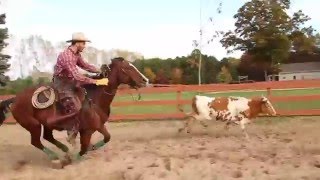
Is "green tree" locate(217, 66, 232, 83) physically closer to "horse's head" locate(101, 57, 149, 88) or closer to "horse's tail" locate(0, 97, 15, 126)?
"horse's head" locate(101, 57, 149, 88)

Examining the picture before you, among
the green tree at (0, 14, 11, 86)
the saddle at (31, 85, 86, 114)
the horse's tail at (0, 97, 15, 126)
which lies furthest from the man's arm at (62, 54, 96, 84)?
the green tree at (0, 14, 11, 86)

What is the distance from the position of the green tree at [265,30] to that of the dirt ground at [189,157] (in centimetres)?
3173

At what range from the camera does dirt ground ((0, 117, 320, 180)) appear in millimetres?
6453

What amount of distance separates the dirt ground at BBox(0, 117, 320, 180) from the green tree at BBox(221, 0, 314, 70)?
31730mm

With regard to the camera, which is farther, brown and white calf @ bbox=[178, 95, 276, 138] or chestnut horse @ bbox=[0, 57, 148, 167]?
brown and white calf @ bbox=[178, 95, 276, 138]

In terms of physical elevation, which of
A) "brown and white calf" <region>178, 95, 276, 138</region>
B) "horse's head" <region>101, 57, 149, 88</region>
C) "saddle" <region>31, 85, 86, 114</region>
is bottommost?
"brown and white calf" <region>178, 95, 276, 138</region>

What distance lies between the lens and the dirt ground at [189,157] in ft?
21.2

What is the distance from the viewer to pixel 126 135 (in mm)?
12203

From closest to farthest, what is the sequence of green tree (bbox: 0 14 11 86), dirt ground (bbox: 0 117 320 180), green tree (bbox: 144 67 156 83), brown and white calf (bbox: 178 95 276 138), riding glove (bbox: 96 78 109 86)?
dirt ground (bbox: 0 117 320 180), riding glove (bbox: 96 78 109 86), brown and white calf (bbox: 178 95 276 138), green tree (bbox: 0 14 11 86), green tree (bbox: 144 67 156 83)

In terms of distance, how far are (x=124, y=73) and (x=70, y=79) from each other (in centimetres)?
86

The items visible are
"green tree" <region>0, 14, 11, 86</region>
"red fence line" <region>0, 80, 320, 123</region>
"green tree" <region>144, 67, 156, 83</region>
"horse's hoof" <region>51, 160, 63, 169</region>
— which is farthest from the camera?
"green tree" <region>144, 67, 156, 83</region>

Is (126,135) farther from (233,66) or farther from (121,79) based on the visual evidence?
(233,66)

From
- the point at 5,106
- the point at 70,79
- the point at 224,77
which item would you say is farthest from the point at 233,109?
the point at 224,77

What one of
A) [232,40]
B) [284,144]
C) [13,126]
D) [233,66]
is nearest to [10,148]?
[284,144]
